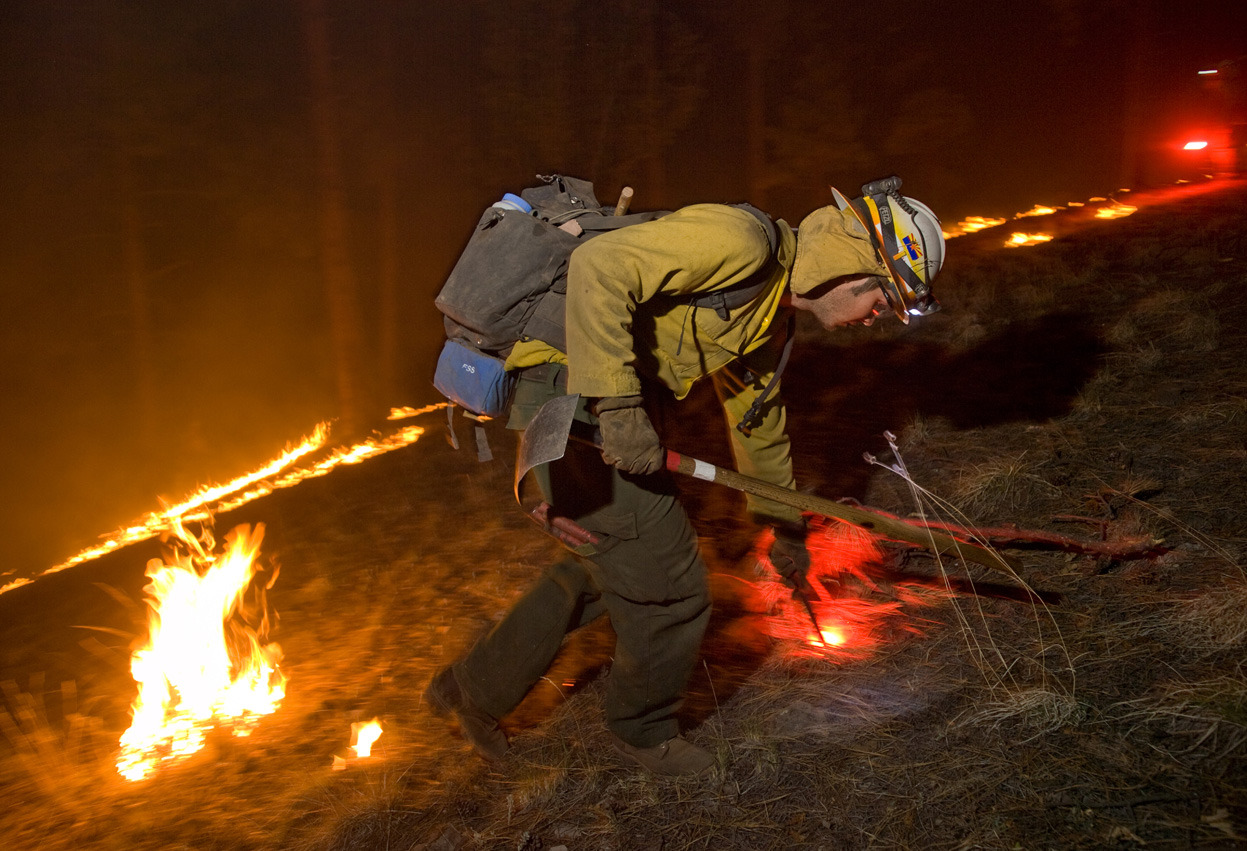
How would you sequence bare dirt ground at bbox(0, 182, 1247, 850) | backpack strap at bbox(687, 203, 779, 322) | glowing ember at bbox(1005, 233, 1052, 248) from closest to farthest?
1. bare dirt ground at bbox(0, 182, 1247, 850)
2. backpack strap at bbox(687, 203, 779, 322)
3. glowing ember at bbox(1005, 233, 1052, 248)

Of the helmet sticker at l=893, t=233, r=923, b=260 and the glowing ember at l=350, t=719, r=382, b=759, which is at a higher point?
the helmet sticker at l=893, t=233, r=923, b=260

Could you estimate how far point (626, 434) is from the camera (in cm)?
250

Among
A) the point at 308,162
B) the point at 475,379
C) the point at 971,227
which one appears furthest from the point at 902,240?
the point at 308,162

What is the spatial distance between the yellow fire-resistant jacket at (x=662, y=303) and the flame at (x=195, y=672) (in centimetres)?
237

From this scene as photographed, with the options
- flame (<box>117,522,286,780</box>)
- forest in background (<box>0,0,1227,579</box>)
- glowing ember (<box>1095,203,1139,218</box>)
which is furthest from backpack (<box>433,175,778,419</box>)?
glowing ember (<box>1095,203,1139,218</box>)

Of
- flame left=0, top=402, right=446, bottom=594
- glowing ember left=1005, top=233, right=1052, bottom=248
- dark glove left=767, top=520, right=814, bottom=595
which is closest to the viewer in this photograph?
dark glove left=767, top=520, right=814, bottom=595

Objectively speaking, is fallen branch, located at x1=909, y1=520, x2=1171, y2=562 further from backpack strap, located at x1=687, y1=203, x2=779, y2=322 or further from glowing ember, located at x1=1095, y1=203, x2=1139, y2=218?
glowing ember, located at x1=1095, y1=203, x2=1139, y2=218

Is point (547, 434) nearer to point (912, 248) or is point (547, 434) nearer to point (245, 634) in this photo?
point (912, 248)

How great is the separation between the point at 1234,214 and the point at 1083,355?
3904 mm

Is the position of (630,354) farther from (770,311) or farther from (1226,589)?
(1226,589)

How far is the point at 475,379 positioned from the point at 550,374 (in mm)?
269

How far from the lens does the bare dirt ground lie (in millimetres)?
2486

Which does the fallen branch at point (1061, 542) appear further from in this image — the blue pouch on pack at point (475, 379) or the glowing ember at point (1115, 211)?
the glowing ember at point (1115, 211)

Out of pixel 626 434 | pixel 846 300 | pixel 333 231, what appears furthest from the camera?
pixel 333 231
